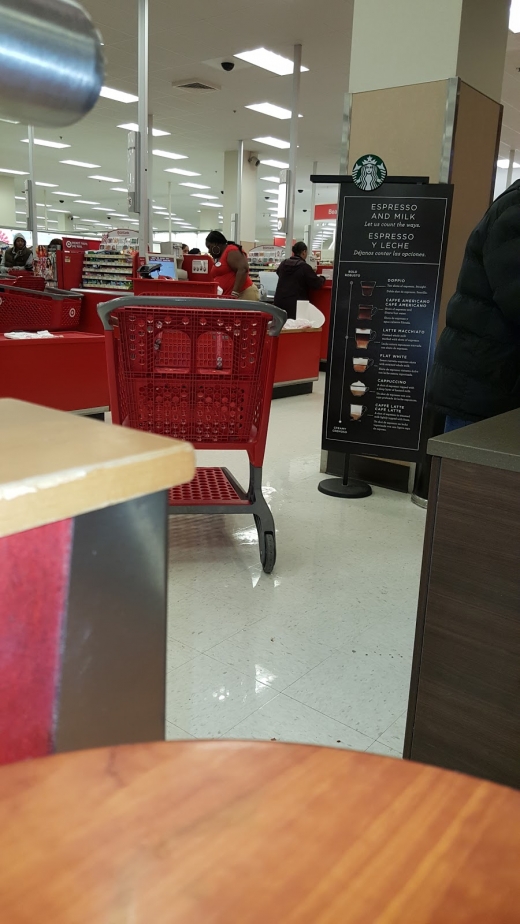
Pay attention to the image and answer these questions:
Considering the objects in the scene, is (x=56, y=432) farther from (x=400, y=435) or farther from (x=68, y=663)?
(x=400, y=435)

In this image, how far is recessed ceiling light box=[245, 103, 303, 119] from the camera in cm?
Answer: 1027

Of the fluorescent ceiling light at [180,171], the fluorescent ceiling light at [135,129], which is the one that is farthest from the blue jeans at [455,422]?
the fluorescent ceiling light at [180,171]

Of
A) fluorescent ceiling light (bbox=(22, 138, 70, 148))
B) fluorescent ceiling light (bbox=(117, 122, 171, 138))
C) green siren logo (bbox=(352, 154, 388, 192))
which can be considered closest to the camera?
green siren logo (bbox=(352, 154, 388, 192))

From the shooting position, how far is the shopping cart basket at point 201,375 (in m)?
2.39

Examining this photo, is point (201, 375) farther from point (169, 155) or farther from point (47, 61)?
point (169, 155)

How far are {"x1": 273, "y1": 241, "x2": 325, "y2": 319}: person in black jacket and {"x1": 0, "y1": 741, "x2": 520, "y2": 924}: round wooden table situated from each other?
6.85 m

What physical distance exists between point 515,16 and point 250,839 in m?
8.00

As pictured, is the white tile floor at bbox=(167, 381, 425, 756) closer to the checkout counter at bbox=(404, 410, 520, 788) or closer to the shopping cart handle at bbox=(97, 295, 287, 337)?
the checkout counter at bbox=(404, 410, 520, 788)

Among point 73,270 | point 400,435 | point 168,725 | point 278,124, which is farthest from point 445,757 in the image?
point 278,124

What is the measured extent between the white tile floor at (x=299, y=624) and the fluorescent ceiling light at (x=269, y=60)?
6732 mm

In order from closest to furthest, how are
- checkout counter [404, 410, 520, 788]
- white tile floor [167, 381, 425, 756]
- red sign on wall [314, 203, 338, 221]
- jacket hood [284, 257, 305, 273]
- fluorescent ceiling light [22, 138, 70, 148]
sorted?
checkout counter [404, 410, 520, 788], white tile floor [167, 381, 425, 756], jacket hood [284, 257, 305, 273], fluorescent ceiling light [22, 138, 70, 148], red sign on wall [314, 203, 338, 221]

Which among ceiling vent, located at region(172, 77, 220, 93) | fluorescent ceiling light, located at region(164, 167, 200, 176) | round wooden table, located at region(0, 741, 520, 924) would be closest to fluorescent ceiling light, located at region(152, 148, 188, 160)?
fluorescent ceiling light, located at region(164, 167, 200, 176)

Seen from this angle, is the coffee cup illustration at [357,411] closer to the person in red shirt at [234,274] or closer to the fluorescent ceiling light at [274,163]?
the person in red shirt at [234,274]

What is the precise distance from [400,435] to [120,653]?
9.40ft
